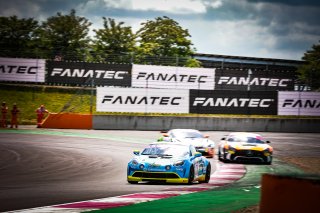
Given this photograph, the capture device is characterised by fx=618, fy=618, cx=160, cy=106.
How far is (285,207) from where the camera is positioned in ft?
23.0

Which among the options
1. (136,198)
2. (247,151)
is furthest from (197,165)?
(247,151)

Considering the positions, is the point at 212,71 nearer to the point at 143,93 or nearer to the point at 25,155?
the point at 143,93

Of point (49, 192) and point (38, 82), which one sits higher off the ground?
point (38, 82)

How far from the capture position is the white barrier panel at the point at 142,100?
36.3 metres

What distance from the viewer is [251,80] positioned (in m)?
41.6

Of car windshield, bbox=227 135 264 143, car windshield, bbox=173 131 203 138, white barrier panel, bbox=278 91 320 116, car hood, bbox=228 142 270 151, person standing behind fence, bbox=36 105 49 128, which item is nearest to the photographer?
car hood, bbox=228 142 270 151

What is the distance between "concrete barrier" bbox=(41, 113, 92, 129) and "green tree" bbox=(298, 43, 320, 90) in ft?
51.2

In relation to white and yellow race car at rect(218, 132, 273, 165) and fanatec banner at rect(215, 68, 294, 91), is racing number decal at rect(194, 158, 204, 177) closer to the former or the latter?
white and yellow race car at rect(218, 132, 273, 165)

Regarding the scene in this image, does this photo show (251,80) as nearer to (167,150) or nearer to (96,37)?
(96,37)

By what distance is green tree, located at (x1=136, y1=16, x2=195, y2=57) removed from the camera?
53.4 meters

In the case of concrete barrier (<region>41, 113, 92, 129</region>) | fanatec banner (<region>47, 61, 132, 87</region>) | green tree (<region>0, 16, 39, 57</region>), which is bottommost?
concrete barrier (<region>41, 113, 92, 129</region>)

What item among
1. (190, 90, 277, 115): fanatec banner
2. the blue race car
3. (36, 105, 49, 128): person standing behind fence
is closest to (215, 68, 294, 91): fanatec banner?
(190, 90, 277, 115): fanatec banner

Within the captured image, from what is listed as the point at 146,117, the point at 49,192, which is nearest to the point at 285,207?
the point at 49,192

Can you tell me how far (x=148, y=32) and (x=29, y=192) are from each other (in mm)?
44402
